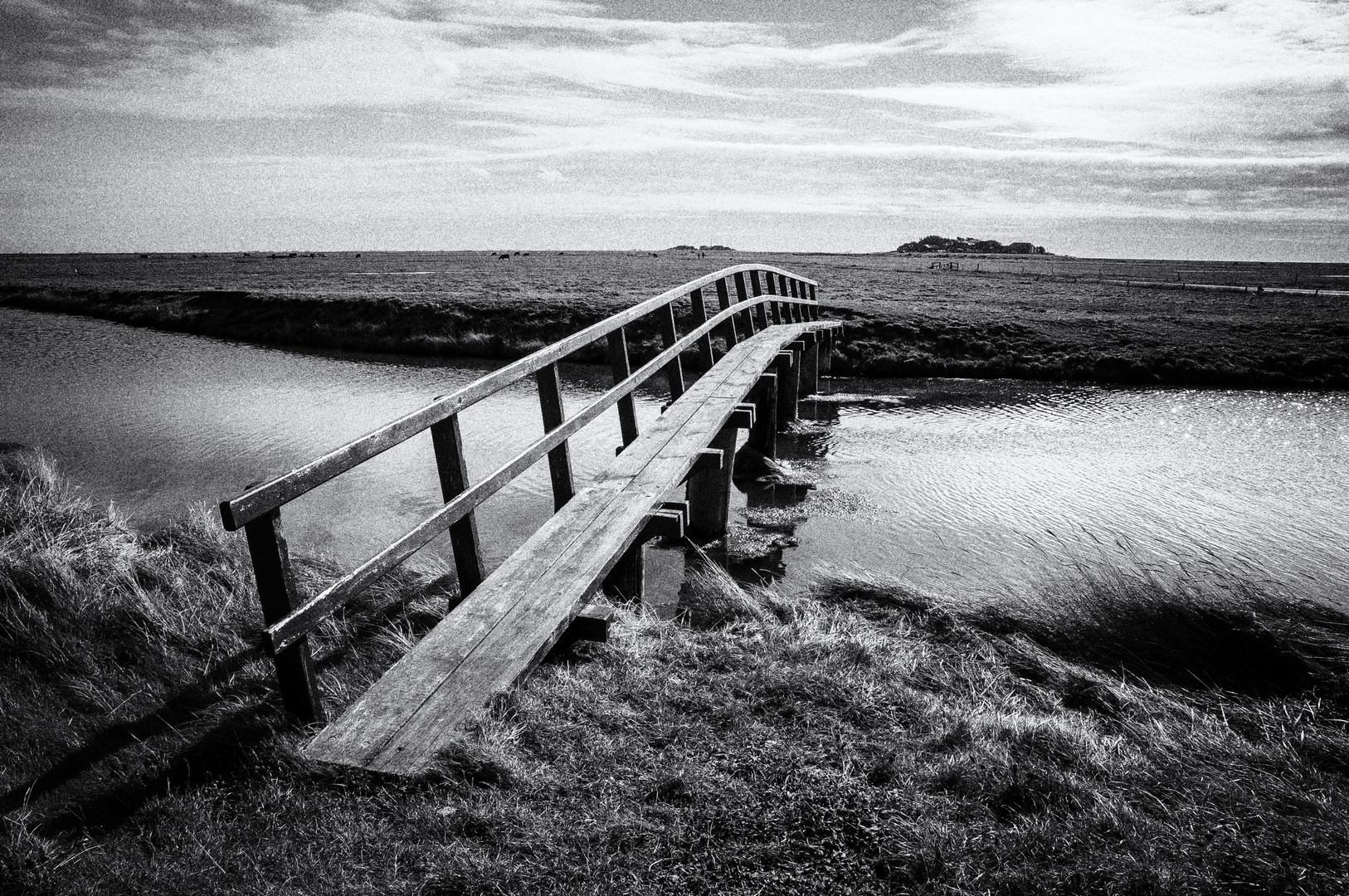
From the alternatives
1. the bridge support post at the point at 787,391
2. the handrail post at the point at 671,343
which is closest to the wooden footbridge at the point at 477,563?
the handrail post at the point at 671,343

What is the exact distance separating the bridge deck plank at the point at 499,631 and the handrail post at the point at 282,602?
0.27m

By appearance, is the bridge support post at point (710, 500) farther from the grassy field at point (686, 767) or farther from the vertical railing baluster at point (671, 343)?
the grassy field at point (686, 767)

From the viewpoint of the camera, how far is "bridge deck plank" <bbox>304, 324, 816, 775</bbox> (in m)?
3.09

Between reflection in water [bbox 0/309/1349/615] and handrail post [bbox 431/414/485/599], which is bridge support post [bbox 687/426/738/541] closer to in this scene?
reflection in water [bbox 0/309/1349/615]

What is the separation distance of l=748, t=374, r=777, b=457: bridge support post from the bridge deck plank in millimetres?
5116

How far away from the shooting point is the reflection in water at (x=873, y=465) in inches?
324

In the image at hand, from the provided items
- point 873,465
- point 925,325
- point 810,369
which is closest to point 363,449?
point 873,465

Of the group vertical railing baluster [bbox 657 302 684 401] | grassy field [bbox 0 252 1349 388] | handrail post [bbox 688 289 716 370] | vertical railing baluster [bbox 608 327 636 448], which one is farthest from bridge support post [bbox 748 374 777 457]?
grassy field [bbox 0 252 1349 388]

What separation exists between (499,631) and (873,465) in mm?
8936

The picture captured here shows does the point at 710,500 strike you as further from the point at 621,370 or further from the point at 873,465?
the point at 873,465

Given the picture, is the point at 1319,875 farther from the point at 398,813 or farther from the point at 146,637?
the point at 146,637

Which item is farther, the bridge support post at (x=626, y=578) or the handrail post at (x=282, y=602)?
the bridge support post at (x=626, y=578)

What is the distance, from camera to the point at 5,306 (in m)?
42.3

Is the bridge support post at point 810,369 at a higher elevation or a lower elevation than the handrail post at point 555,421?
lower
